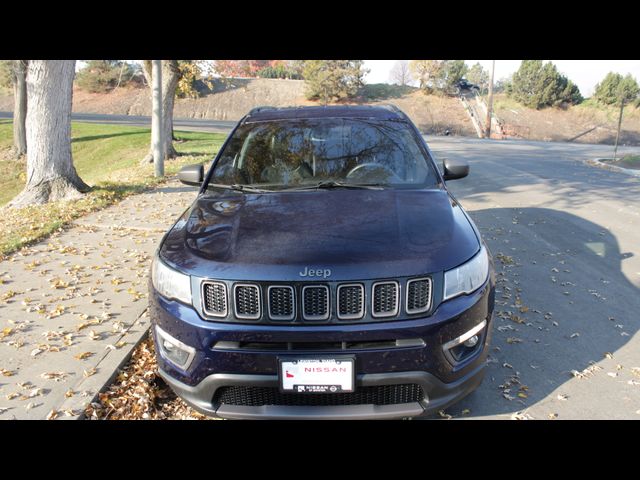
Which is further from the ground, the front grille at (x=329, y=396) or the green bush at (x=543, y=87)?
the green bush at (x=543, y=87)

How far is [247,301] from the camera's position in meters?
2.50

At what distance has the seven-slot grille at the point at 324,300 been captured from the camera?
2473 millimetres

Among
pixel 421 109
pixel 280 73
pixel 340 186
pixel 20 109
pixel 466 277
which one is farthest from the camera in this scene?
pixel 280 73

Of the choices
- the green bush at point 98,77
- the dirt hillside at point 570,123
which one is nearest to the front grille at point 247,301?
the dirt hillside at point 570,123

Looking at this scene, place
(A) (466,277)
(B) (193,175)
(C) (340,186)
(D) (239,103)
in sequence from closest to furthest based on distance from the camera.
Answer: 1. (A) (466,277)
2. (C) (340,186)
3. (B) (193,175)
4. (D) (239,103)

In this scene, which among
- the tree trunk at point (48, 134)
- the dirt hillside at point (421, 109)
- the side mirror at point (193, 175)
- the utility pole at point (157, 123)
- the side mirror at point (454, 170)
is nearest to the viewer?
the side mirror at point (193, 175)

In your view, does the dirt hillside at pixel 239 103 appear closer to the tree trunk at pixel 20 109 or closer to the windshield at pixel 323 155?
the tree trunk at pixel 20 109

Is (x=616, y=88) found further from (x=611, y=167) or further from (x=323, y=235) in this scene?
(x=323, y=235)

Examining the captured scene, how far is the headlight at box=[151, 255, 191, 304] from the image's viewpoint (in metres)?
2.64

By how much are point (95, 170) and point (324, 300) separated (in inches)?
767

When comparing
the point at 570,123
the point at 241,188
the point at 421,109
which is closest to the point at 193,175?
the point at 241,188

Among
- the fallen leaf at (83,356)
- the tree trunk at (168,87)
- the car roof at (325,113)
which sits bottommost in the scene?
the fallen leaf at (83,356)

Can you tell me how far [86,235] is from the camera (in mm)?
6918
